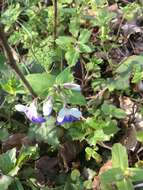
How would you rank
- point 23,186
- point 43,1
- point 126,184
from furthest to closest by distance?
point 43,1 → point 23,186 → point 126,184

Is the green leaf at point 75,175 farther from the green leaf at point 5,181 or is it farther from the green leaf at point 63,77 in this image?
the green leaf at point 63,77

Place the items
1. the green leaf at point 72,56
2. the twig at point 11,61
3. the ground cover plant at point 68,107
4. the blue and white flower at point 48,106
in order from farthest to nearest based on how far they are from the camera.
A: the green leaf at point 72,56 → the ground cover plant at point 68,107 → the blue and white flower at point 48,106 → the twig at point 11,61

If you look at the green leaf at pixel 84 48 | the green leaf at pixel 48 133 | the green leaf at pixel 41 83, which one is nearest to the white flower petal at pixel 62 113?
the green leaf at pixel 41 83

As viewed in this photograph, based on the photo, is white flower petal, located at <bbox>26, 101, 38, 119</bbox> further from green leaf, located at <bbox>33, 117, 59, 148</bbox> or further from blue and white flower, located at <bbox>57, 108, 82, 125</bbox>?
green leaf, located at <bbox>33, 117, 59, 148</bbox>

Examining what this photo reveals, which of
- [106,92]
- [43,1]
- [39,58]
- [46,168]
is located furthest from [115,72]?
[43,1]

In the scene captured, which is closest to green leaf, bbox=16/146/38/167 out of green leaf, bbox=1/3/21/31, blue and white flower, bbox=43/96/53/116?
blue and white flower, bbox=43/96/53/116

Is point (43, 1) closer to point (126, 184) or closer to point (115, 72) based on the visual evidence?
point (115, 72)

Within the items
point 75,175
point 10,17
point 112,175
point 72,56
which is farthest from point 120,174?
point 10,17
